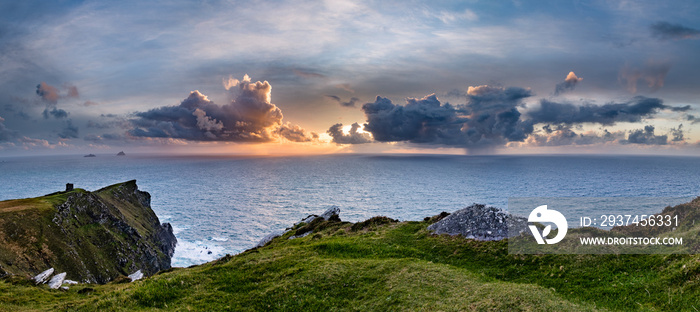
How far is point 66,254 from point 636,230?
85.6 m

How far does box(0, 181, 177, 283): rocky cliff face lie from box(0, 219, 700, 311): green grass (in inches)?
1461

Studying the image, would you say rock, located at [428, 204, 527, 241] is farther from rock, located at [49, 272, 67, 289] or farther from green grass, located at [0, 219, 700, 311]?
rock, located at [49, 272, 67, 289]

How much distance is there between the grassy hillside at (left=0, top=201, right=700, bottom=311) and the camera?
51.3 feet

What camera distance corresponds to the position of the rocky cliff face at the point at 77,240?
2114 inches

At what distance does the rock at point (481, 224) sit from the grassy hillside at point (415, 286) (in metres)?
1.63

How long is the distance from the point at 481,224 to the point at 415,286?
1329cm

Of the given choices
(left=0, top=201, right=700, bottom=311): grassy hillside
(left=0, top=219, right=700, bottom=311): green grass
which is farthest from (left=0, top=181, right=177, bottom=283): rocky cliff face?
(left=0, top=201, right=700, bottom=311): grassy hillside

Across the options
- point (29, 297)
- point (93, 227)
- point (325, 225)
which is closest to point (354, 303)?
point (29, 297)

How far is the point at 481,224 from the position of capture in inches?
1155

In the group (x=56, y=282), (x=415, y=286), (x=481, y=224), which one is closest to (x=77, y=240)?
(x=56, y=282)

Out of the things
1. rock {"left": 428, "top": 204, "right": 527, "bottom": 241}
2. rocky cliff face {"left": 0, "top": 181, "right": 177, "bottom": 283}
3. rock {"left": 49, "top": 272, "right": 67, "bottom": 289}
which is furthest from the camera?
rocky cliff face {"left": 0, "top": 181, "right": 177, "bottom": 283}

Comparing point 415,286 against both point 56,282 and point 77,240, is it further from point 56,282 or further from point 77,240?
point 77,240

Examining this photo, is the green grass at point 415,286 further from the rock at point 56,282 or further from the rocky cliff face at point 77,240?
the rocky cliff face at point 77,240

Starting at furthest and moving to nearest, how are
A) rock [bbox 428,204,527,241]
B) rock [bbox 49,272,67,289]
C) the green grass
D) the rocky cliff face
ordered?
1. the rocky cliff face
2. rock [bbox 428,204,527,241]
3. rock [bbox 49,272,67,289]
4. the green grass
